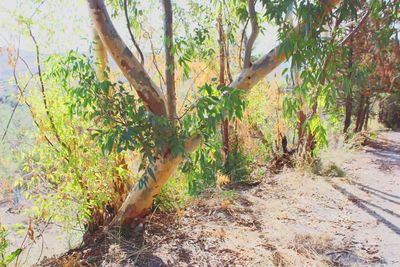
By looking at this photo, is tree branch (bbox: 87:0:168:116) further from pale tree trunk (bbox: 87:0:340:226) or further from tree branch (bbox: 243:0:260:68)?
tree branch (bbox: 243:0:260:68)

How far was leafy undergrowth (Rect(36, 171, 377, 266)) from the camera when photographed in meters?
3.01

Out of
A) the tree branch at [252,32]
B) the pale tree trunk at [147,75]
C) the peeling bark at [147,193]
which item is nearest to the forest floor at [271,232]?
the peeling bark at [147,193]

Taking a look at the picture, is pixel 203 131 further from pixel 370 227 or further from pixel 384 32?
pixel 370 227

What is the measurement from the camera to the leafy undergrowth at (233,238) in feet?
9.87

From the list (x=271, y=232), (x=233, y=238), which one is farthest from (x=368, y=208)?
(x=233, y=238)

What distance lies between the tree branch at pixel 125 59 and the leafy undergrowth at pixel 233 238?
4.01 feet

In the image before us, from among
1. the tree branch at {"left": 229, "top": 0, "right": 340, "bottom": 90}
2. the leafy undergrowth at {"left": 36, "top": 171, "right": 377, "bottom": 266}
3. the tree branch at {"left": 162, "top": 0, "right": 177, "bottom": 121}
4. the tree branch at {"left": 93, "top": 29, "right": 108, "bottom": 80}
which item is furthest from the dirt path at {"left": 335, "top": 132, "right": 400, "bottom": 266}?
the tree branch at {"left": 93, "top": 29, "right": 108, "bottom": 80}

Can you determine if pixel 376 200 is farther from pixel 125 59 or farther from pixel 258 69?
pixel 125 59

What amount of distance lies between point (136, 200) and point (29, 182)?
926mm

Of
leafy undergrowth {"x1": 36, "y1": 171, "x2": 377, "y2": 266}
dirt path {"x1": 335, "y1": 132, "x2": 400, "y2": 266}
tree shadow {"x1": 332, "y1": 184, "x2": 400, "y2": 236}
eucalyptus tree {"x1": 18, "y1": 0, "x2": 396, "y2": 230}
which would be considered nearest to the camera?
eucalyptus tree {"x1": 18, "y1": 0, "x2": 396, "y2": 230}

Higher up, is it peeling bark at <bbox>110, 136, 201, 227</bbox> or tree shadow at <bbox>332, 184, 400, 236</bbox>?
peeling bark at <bbox>110, 136, 201, 227</bbox>

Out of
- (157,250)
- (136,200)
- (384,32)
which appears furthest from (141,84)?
(384,32)

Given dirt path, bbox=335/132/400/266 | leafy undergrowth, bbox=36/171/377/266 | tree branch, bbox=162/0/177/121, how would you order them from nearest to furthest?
1. tree branch, bbox=162/0/177/121
2. leafy undergrowth, bbox=36/171/377/266
3. dirt path, bbox=335/132/400/266

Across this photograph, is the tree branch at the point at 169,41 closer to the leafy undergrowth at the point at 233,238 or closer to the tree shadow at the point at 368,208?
the leafy undergrowth at the point at 233,238
